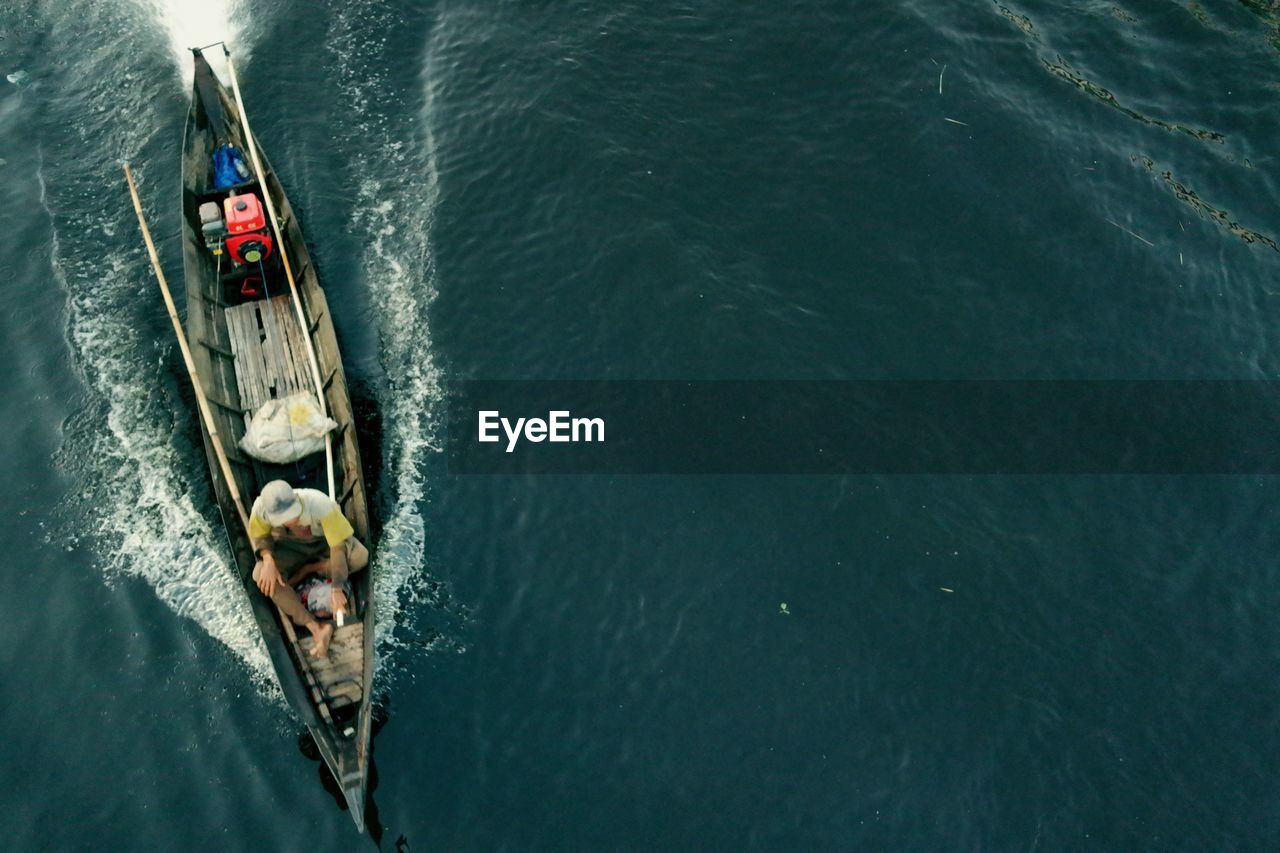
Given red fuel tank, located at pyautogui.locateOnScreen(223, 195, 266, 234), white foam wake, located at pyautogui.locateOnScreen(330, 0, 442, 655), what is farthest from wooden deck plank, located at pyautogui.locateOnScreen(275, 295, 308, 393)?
white foam wake, located at pyautogui.locateOnScreen(330, 0, 442, 655)

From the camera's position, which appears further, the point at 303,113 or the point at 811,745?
the point at 303,113

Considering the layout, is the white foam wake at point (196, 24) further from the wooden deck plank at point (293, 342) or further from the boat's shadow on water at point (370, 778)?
the boat's shadow on water at point (370, 778)

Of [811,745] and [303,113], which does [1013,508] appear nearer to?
[811,745]

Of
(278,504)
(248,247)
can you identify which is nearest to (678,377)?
(278,504)

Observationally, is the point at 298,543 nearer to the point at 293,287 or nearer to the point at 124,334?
the point at 293,287

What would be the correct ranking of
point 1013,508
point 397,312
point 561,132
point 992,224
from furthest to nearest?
point 561,132
point 992,224
point 397,312
point 1013,508

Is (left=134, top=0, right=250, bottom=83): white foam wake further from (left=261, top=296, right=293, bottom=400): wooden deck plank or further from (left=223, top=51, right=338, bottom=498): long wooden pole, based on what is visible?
(left=261, top=296, right=293, bottom=400): wooden deck plank

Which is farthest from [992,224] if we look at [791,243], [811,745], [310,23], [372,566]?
[310,23]
